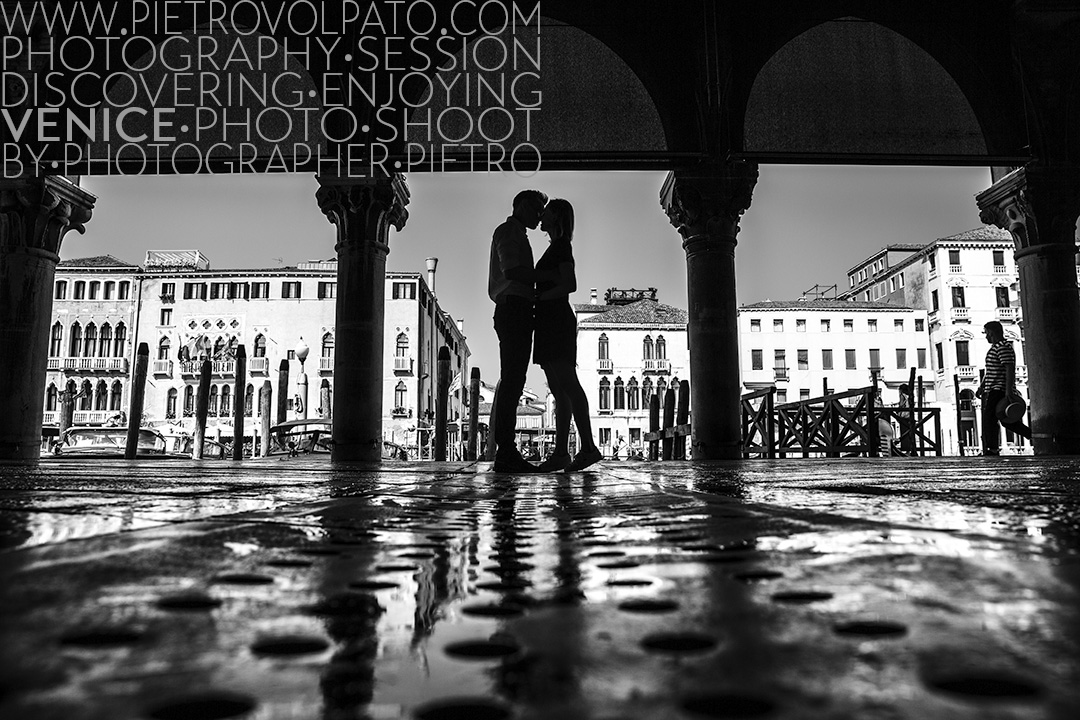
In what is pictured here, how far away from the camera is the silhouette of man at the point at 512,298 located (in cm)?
438

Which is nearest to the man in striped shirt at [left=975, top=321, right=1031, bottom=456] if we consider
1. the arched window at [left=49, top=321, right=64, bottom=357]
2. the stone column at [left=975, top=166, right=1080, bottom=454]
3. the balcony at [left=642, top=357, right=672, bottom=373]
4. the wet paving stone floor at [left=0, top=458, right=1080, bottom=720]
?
the stone column at [left=975, top=166, right=1080, bottom=454]

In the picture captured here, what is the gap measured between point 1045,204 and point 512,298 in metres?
7.02

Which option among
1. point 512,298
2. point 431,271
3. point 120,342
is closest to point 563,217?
point 512,298

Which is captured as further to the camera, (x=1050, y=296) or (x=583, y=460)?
(x=1050, y=296)

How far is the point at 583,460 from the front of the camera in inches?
177

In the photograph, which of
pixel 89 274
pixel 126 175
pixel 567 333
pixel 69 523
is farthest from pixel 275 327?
pixel 69 523

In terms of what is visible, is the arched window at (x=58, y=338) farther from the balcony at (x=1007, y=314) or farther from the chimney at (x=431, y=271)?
the balcony at (x=1007, y=314)

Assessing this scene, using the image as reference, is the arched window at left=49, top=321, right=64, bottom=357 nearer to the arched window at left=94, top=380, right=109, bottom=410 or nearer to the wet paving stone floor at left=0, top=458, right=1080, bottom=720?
the arched window at left=94, top=380, right=109, bottom=410

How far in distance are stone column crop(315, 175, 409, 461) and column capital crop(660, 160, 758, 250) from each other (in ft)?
10.1

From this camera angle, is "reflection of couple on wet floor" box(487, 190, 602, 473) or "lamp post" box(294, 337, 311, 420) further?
"lamp post" box(294, 337, 311, 420)

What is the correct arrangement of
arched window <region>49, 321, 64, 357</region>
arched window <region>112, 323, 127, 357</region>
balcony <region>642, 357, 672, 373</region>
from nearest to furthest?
arched window <region>49, 321, 64, 357</region>, arched window <region>112, 323, 127, 357</region>, balcony <region>642, 357, 672, 373</region>

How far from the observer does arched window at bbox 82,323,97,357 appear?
137 ft

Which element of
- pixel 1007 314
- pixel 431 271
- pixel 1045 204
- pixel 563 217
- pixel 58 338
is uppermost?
pixel 431 271

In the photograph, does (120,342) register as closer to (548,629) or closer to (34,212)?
(34,212)
